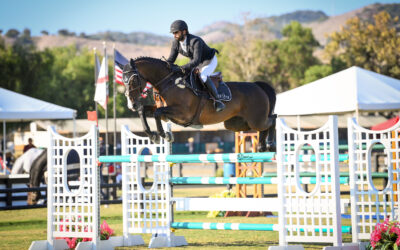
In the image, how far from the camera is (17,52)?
1817 inches

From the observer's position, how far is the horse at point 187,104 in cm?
754

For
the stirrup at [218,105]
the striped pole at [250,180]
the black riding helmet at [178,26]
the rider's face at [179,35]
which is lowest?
the striped pole at [250,180]

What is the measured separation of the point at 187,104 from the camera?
7781mm

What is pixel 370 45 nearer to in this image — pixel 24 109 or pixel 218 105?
pixel 24 109

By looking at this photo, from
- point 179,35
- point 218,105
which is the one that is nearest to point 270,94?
point 218,105

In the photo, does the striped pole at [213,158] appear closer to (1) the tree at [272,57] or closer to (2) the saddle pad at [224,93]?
(2) the saddle pad at [224,93]

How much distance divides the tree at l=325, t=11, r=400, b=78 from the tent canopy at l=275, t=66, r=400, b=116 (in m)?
33.9

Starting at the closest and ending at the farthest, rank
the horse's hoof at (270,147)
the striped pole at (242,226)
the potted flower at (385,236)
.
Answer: the potted flower at (385,236) → the striped pole at (242,226) → the horse's hoof at (270,147)

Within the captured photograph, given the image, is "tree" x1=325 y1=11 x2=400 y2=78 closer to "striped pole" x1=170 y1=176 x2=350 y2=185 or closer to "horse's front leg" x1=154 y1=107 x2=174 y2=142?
"horse's front leg" x1=154 y1=107 x2=174 y2=142

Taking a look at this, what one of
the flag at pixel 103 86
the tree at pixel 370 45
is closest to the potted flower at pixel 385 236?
the flag at pixel 103 86

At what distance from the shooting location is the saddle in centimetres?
781

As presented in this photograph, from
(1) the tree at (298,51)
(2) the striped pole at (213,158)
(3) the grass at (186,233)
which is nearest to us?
(2) the striped pole at (213,158)

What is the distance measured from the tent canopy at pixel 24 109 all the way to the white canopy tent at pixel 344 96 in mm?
6019

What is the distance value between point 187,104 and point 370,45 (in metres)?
43.6
